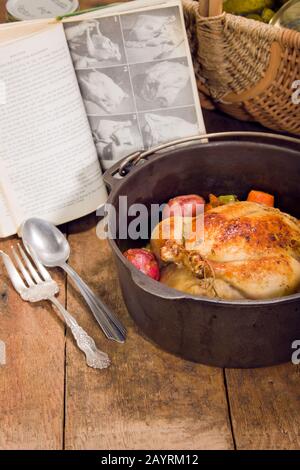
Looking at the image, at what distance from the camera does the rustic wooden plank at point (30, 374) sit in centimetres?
81

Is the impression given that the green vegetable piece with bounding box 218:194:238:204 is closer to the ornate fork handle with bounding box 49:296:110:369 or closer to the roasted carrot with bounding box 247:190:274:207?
the roasted carrot with bounding box 247:190:274:207

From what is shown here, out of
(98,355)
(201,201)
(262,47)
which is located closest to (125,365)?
(98,355)

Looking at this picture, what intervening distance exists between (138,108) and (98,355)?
46 cm

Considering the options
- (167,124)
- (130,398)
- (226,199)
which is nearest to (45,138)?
(167,124)

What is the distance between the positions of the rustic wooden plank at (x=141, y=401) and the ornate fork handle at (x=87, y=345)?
12 millimetres

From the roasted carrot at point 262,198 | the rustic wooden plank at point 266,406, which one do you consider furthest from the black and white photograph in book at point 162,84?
the rustic wooden plank at point 266,406

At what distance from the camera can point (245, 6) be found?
116 cm

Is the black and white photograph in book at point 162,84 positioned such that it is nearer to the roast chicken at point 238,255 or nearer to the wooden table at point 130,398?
the roast chicken at point 238,255

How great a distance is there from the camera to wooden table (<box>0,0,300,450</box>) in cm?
79

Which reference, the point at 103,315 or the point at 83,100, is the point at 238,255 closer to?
the point at 103,315

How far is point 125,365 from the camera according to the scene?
885mm

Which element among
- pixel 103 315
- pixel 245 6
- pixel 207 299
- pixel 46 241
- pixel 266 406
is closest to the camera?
pixel 207 299

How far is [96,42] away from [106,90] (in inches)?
3.4
